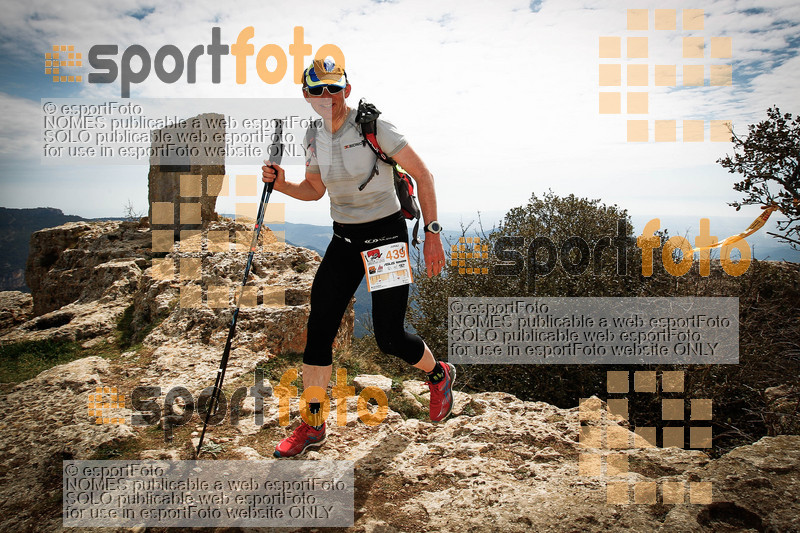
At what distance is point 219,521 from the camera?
2.80m

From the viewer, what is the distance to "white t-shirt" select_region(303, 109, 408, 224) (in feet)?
11.0

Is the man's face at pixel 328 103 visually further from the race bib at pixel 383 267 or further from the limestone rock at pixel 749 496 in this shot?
the limestone rock at pixel 749 496

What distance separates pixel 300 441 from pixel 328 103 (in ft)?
8.49

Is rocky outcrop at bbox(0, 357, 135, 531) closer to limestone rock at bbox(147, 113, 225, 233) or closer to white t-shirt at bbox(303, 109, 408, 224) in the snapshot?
white t-shirt at bbox(303, 109, 408, 224)

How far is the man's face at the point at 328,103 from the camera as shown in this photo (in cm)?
329

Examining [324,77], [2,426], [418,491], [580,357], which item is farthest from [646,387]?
[2,426]

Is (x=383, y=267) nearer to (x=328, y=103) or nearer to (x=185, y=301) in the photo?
(x=328, y=103)

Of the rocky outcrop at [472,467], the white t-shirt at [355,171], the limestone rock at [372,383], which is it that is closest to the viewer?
the rocky outcrop at [472,467]

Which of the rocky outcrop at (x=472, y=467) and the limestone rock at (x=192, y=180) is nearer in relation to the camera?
the rocky outcrop at (x=472, y=467)

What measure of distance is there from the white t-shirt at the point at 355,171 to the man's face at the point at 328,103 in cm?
10

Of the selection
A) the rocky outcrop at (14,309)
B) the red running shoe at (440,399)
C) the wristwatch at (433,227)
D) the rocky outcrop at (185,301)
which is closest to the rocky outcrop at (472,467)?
the red running shoe at (440,399)

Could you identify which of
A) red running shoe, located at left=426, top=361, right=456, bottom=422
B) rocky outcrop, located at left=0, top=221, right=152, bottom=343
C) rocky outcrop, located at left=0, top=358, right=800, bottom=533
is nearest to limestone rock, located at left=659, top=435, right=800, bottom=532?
rocky outcrop, located at left=0, top=358, right=800, bottom=533

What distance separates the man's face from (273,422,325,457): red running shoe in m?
2.42

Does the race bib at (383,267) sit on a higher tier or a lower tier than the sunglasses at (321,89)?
lower
